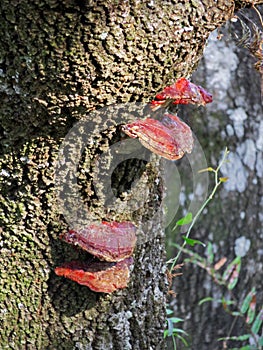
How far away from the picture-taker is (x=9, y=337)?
1378mm

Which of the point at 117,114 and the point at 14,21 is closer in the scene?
the point at 14,21

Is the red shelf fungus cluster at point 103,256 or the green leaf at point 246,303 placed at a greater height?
the red shelf fungus cluster at point 103,256

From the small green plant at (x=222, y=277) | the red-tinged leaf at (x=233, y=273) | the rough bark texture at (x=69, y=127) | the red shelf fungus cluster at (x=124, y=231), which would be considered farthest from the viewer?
the red-tinged leaf at (x=233, y=273)

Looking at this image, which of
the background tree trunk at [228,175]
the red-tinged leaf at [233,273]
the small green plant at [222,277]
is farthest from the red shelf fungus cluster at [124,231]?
the background tree trunk at [228,175]

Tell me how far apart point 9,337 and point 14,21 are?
73 cm

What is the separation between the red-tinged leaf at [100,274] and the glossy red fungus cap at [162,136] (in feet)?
0.87

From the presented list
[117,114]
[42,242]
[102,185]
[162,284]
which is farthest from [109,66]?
[162,284]

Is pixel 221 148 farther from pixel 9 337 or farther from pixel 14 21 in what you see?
pixel 14 21

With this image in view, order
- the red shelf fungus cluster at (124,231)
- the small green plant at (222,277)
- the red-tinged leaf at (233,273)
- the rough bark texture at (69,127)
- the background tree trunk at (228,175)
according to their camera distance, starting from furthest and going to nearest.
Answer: the background tree trunk at (228,175) < the red-tinged leaf at (233,273) < the small green plant at (222,277) < the red shelf fungus cluster at (124,231) < the rough bark texture at (69,127)

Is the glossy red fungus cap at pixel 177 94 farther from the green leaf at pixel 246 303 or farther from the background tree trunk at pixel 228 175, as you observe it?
the background tree trunk at pixel 228 175

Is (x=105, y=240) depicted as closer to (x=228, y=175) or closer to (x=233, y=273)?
(x=233, y=273)

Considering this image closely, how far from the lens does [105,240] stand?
123cm

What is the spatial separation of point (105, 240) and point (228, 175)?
6.23 ft

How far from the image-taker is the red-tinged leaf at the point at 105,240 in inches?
47.8
